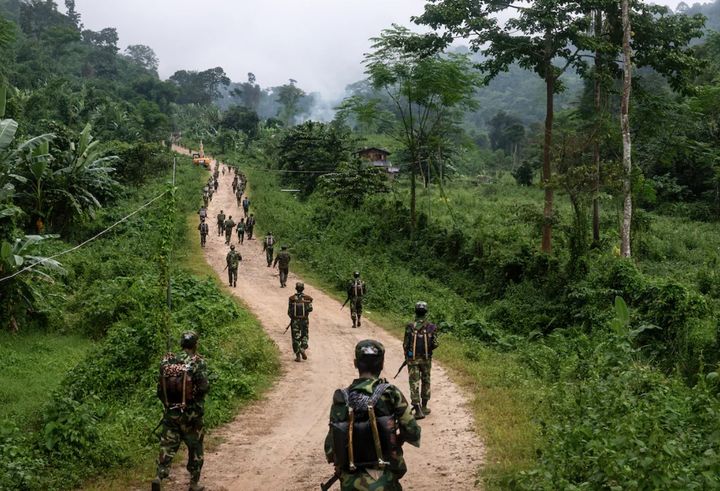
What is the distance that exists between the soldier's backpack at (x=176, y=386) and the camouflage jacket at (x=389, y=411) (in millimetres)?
2445

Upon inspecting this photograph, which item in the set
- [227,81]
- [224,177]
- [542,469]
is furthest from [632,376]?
[227,81]

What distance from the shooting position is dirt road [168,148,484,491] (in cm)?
743

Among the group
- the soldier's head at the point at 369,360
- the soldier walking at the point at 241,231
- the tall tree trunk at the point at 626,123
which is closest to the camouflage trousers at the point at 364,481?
the soldier's head at the point at 369,360

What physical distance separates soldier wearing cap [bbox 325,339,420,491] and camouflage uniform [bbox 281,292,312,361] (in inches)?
347

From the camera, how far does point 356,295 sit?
16.9 meters

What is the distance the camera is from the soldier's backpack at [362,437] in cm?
461

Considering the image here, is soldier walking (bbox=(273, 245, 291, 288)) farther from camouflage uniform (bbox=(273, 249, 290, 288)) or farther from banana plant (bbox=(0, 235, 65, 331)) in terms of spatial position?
banana plant (bbox=(0, 235, 65, 331))

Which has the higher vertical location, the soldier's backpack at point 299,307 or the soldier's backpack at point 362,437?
the soldier's backpack at point 362,437

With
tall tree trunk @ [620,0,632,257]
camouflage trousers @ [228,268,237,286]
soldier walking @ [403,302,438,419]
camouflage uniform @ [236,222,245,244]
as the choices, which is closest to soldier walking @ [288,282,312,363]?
soldier walking @ [403,302,438,419]

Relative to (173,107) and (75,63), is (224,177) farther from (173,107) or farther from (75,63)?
(75,63)

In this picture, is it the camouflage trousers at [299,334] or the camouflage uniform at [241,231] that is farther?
the camouflage uniform at [241,231]

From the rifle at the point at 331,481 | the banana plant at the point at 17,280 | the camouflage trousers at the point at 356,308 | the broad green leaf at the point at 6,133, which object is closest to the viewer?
the rifle at the point at 331,481

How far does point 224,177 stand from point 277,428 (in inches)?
2005

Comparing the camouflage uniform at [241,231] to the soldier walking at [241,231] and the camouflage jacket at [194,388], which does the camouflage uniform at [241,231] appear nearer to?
the soldier walking at [241,231]
